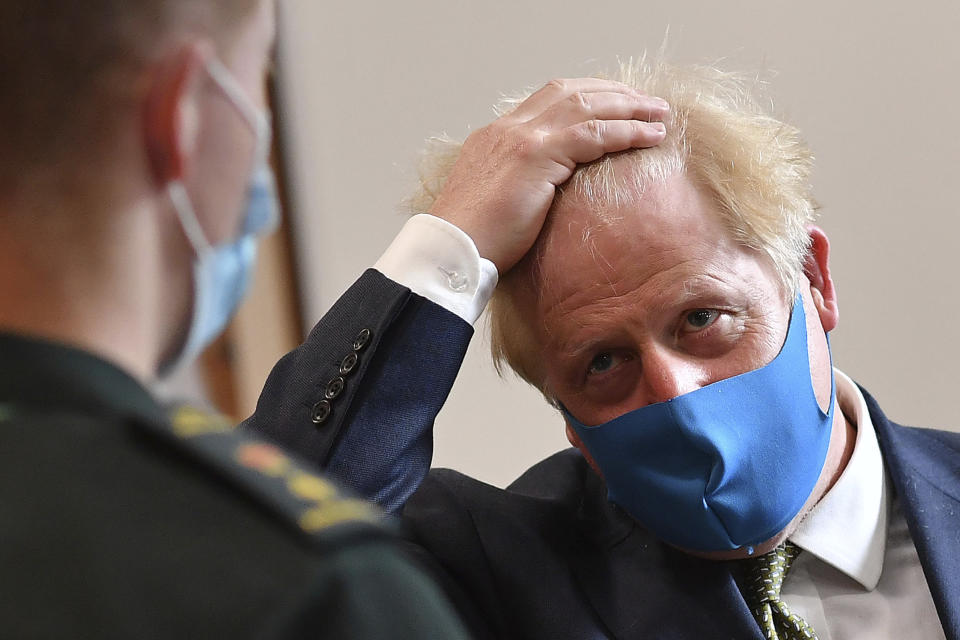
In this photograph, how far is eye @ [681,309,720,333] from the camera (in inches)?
52.4

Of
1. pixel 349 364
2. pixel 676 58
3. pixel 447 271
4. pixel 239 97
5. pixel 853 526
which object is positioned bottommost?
pixel 853 526

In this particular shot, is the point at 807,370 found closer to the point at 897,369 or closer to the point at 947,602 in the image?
the point at 947,602

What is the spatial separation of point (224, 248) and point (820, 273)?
1023 millimetres

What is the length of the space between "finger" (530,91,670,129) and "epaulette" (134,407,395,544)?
0.92 metres

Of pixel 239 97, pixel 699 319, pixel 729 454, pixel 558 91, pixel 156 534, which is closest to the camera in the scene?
pixel 156 534

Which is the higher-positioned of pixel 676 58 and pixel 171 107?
pixel 171 107

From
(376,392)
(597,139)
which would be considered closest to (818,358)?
(597,139)

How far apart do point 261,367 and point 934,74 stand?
155 cm

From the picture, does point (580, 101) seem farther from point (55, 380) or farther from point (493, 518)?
point (55, 380)

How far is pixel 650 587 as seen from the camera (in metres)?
1.38

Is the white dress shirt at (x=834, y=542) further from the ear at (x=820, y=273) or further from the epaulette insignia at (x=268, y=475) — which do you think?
the epaulette insignia at (x=268, y=475)

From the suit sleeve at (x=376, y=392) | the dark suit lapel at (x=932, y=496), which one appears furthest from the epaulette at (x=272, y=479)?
the dark suit lapel at (x=932, y=496)

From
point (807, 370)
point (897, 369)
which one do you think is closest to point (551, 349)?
point (807, 370)

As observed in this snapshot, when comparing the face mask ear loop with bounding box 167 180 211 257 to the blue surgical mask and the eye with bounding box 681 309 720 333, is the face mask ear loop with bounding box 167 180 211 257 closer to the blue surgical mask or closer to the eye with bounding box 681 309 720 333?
the blue surgical mask
